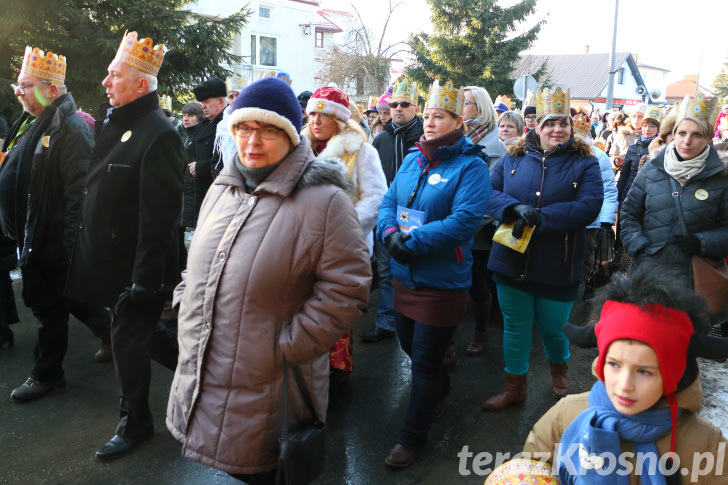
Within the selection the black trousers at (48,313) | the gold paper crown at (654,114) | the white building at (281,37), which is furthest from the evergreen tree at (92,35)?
the white building at (281,37)

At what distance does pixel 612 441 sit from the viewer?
1.86 metres

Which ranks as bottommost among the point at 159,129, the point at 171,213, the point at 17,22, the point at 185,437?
the point at 185,437

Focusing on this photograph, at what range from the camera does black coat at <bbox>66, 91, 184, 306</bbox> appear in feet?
10.8

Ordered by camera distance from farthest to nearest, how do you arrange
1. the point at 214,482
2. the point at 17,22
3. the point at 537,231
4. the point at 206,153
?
the point at 17,22, the point at 206,153, the point at 537,231, the point at 214,482

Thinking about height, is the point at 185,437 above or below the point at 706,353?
below

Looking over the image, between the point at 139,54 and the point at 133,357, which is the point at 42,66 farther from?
the point at 133,357

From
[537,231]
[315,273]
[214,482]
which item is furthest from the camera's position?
[537,231]

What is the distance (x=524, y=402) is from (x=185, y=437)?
2.64m

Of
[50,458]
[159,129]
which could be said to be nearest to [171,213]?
[159,129]

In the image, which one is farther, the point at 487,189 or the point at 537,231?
the point at 537,231

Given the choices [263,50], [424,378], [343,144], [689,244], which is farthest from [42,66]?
[263,50]

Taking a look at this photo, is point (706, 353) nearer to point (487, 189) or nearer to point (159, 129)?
point (487, 189)

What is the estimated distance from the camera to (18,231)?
14.1 ft

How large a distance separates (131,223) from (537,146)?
2740 mm
